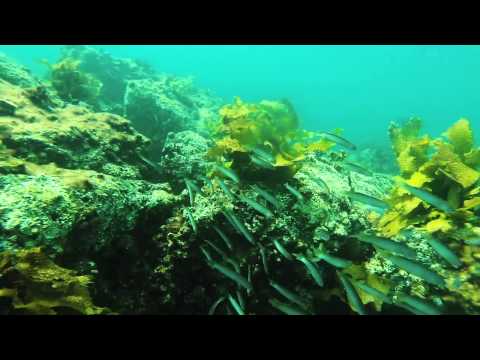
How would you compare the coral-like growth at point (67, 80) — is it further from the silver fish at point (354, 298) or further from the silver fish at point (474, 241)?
the silver fish at point (474, 241)

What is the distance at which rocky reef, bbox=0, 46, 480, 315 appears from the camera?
345 cm

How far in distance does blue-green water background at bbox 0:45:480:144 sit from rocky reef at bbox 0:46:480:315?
57.5 metres

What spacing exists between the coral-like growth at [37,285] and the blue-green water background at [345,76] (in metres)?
60.1

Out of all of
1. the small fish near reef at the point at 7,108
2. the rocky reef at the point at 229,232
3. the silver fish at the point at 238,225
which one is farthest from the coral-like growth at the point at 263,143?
the small fish near reef at the point at 7,108

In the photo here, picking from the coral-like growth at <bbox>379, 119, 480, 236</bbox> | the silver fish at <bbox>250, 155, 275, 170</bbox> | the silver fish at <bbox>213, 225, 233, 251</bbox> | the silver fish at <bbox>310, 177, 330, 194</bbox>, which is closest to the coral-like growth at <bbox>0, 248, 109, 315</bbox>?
the silver fish at <bbox>213, 225, 233, 251</bbox>

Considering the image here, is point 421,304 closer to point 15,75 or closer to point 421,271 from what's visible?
point 421,271

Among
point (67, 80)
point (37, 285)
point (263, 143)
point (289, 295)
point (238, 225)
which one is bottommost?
point (67, 80)

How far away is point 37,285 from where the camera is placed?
3266mm

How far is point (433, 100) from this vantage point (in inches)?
3760

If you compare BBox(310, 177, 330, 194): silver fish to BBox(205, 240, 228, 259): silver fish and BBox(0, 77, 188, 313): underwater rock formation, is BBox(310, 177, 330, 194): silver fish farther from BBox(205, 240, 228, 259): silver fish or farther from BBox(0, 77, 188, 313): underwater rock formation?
BBox(0, 77, 188, 313): underwater rock formation

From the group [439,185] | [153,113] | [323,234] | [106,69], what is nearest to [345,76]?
[106,69]

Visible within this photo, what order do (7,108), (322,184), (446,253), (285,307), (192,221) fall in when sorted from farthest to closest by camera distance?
(7,108) → (322,184) → (192,221) → (285,307) → (446,253)

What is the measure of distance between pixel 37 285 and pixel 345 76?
130m
